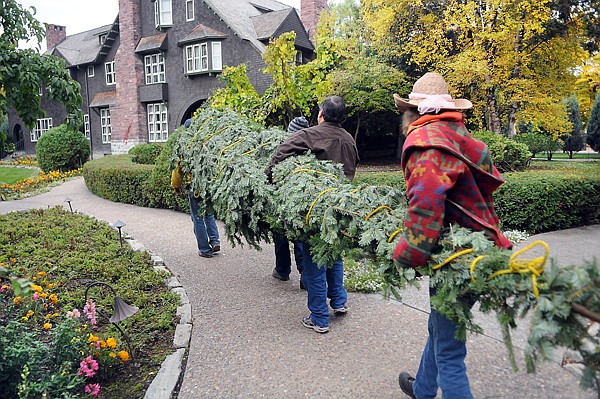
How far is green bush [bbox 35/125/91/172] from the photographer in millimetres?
20359

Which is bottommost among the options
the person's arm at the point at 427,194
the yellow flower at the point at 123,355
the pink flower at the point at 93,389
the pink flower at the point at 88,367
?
the pink flower at the point at 93,389

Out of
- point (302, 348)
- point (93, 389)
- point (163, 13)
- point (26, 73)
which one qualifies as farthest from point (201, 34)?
point (93, 389)

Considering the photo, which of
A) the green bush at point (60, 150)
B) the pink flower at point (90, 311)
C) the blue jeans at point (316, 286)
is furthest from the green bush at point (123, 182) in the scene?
the blue jeans at point (316, 286)

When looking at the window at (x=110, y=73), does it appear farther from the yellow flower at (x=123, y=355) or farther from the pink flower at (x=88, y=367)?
the pink flower at (x=88, y=367)

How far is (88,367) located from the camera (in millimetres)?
3301

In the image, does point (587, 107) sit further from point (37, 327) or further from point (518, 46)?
point (37, 327)

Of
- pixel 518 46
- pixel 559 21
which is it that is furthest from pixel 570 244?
pixel 559 21

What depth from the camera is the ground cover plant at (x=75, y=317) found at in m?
3.08

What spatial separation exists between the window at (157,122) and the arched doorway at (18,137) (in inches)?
725

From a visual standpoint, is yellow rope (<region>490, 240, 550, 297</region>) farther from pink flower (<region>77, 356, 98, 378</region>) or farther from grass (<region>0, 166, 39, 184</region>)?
grass (<region>0, 166, 39, 184</region>)

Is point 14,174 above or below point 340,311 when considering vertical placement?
above

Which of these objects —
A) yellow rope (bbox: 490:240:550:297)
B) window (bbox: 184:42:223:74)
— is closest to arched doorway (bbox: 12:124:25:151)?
window (bbox: 184:42:223:74)

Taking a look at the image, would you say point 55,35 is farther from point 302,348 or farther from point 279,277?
point 302,348

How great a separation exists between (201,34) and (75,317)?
75.2ft
